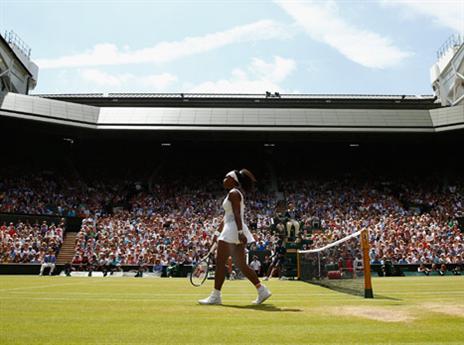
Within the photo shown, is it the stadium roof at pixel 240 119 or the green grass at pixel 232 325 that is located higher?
the stadium roof at pixel 240 119

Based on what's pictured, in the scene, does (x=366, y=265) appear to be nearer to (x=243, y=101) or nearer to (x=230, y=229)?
(x=230, y=229)

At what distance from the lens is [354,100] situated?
142 feet

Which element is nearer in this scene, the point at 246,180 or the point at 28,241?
the point at 246,180

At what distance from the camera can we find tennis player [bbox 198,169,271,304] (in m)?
6.59

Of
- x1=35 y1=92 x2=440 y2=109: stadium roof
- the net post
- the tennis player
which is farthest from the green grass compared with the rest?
x1=35 y1=92 x2=440 y2=109: stadium roof

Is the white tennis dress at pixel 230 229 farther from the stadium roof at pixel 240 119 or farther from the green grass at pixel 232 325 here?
the stadium roof at pixel 240 119

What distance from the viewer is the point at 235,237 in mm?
6633

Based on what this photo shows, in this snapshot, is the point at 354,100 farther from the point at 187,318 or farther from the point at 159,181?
the point at 187,318

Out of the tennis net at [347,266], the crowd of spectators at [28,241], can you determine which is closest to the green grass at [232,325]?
the tennis net at [347,266]

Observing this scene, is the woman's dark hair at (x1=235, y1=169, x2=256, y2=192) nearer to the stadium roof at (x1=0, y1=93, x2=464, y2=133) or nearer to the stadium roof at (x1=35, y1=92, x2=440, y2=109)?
the stadium roof at (x1=0, y1=93, x2=464, y2=133)

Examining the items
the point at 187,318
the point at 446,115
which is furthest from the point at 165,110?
the point at 187,318

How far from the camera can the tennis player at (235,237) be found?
6.59 m

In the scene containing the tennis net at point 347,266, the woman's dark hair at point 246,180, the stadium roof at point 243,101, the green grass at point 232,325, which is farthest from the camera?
the stadium roof at point 243,101

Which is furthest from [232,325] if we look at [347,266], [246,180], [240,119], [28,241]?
[240,119]
